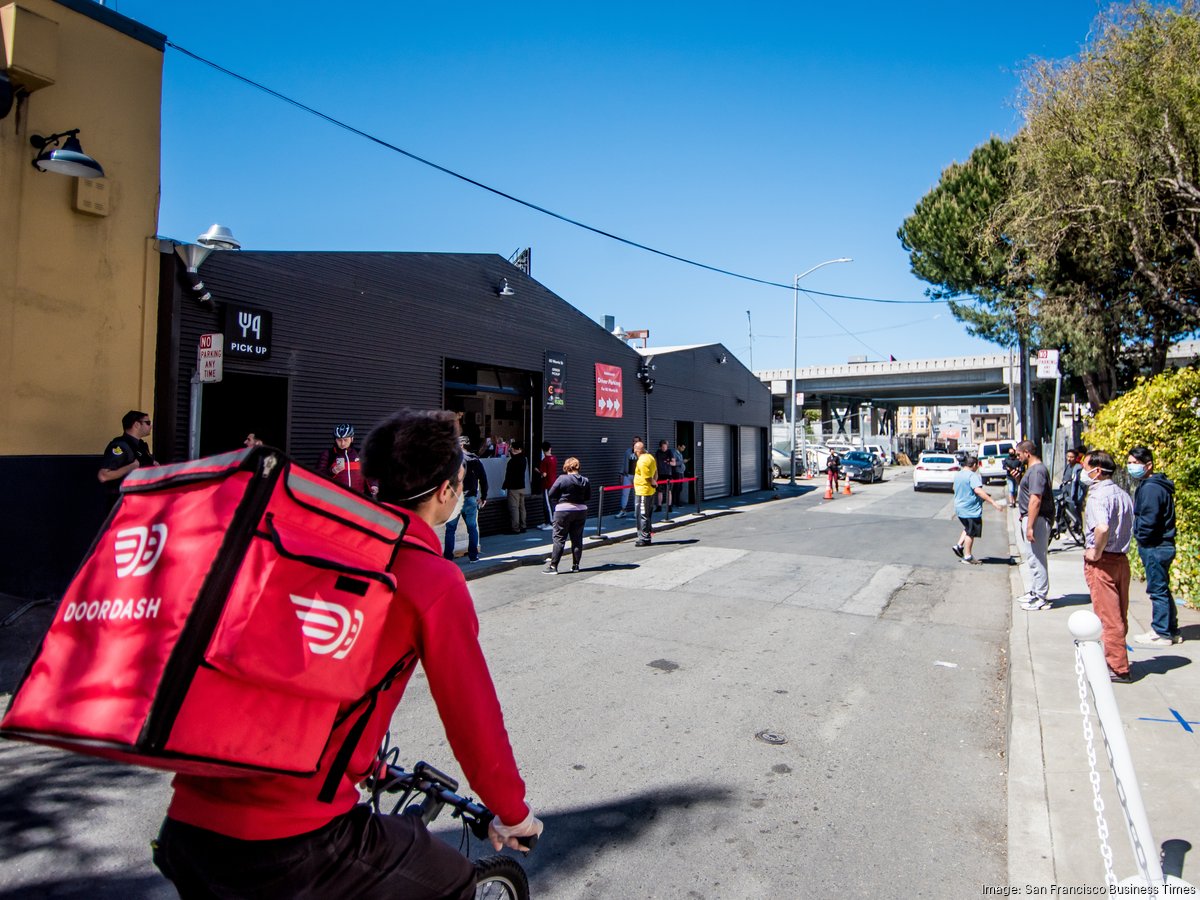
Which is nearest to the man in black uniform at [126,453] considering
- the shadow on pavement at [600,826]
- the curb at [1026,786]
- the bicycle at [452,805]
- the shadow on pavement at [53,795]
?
the shadow on pavement at [53,795]

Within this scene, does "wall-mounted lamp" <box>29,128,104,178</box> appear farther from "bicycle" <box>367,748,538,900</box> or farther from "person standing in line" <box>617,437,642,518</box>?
"person standing in line" <box>617,437,642,518</box>

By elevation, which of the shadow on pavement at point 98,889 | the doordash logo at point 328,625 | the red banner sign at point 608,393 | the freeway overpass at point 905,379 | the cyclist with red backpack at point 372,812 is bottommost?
the shadow on pavement at point 98,889

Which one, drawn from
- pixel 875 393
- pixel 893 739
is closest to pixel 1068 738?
pixel 893 739

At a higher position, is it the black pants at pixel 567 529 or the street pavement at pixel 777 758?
the black pants at pixel 567 529

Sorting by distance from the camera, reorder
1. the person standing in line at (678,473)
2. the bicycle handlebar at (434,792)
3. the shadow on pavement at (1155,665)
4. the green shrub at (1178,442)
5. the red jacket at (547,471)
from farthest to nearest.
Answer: the person standing in line at (678,473) → the red jacket at (547,471) → the green shrub at (1178,442) → the shadow on pavement at (1155,665) → the bicycle handlebar at (434,792)

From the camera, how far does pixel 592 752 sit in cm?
450

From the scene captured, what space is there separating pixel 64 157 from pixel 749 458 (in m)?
23.8

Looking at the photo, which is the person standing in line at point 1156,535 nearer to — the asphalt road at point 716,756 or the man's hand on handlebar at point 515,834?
the asphalt road at point 716,756

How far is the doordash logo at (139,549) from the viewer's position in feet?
4.42

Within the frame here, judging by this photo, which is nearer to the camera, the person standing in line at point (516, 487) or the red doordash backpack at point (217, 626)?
the red doordash backpack at point (217, 626)

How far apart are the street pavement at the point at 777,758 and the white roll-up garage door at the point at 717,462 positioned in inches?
600

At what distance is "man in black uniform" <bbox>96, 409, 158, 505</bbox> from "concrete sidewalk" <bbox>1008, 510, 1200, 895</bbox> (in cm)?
741

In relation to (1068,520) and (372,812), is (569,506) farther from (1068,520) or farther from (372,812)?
(1068,520)

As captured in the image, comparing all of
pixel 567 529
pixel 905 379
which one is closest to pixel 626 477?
pixel 567 529
